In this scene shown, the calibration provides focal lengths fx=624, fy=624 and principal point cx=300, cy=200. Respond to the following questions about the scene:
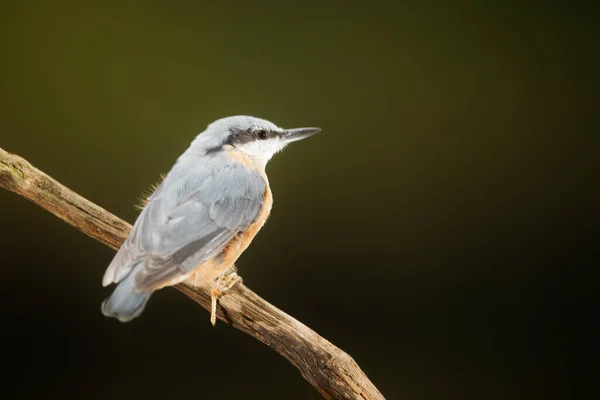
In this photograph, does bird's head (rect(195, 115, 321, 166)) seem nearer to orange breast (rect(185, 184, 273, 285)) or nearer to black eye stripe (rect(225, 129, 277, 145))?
black eye stripe (rect(225, 129, 277, 145))

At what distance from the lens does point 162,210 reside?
6.43ft

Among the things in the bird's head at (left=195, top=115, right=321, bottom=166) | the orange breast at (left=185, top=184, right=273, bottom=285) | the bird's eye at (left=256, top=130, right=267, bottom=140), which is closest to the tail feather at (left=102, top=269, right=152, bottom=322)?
the orange breast at (left=185, top=184, right=273, bottom=285)

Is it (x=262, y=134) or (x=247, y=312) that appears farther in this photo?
(x=262, y=134)

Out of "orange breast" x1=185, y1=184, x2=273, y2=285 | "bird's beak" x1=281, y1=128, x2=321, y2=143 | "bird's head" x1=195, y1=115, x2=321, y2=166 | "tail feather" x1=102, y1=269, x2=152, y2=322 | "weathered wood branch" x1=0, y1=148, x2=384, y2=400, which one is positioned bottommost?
"tail feather" x1=102, y1=269, x2=152, y2=322

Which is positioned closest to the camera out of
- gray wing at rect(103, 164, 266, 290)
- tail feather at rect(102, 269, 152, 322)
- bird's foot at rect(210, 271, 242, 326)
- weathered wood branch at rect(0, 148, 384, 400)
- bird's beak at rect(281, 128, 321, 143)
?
tail feather at rect(102, 269, 152, 322)

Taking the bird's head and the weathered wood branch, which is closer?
the weathered wood branch

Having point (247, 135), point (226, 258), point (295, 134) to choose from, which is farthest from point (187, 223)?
point (295, 134)

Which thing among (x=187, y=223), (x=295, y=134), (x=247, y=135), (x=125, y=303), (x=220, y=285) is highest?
(x=295, y=134)

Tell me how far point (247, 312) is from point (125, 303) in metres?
0.50

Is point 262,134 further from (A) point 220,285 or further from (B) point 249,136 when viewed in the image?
(A) point 220,285

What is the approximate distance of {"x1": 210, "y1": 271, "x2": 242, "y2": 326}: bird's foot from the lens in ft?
6.81

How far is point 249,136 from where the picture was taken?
90.8 inches

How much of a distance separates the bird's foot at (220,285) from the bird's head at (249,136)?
45cm

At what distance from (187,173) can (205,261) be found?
1.17ft
